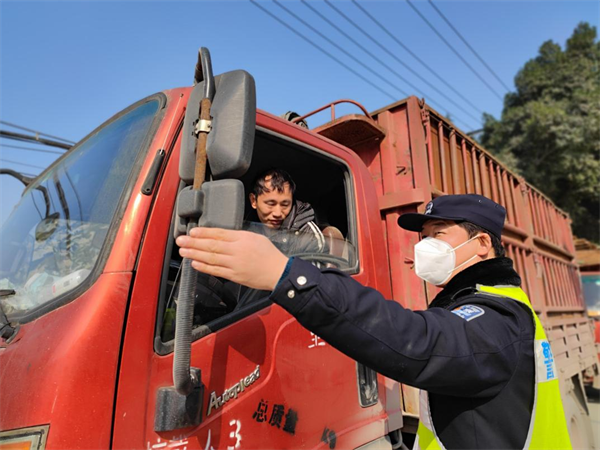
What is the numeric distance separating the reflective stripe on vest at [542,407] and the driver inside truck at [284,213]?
0.79 metres

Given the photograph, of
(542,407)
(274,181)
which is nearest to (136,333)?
(274,181)

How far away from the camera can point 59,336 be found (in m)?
1.10

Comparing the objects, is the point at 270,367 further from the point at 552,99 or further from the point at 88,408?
the point at 552,99

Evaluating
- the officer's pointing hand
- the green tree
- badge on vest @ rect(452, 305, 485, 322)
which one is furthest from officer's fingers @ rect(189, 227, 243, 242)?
the green tree

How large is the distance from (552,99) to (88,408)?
2050 cm

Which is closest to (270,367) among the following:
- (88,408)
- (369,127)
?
(88,408)

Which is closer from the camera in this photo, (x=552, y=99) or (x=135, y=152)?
(x=135, y=152)

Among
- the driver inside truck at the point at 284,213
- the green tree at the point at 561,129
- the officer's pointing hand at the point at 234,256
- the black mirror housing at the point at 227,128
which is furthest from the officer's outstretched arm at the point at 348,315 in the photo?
the green tree at the point at 561,129

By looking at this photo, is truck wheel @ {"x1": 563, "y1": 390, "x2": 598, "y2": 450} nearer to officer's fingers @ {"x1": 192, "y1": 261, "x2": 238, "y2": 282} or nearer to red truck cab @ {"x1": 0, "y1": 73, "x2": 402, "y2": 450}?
red truck cab @ {"x1": 0, "y1": 73, "x2": 402, "y2": 450}

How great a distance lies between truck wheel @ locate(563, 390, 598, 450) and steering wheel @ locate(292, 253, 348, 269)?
310 cm

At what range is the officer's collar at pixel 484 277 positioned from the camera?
4.45 ft

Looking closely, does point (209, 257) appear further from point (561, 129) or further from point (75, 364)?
point (561, 129)

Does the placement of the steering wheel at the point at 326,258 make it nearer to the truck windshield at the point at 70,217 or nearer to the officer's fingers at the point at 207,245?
the truck windshield at the point at 70,217

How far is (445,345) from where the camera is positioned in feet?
3.14
